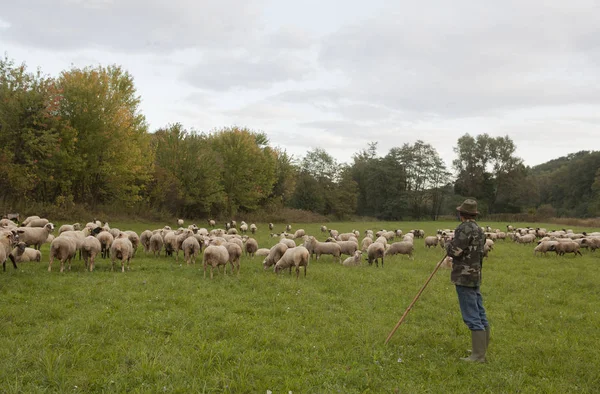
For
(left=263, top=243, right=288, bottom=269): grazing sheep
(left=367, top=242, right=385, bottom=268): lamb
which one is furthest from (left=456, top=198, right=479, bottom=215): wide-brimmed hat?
(left=367, top=242, right=385, bottom=268): lamb

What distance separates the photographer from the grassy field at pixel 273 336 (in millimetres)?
5828

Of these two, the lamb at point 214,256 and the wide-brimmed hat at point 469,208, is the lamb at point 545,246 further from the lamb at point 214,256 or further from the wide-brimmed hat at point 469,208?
the lamb at point 214,256

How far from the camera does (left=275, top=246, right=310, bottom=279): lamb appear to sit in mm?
13938

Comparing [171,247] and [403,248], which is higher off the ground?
[403,248]

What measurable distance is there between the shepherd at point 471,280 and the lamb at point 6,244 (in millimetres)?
13015

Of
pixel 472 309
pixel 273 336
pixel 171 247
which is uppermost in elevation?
pixel 472 309

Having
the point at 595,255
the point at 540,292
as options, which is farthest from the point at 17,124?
the point at 595,255

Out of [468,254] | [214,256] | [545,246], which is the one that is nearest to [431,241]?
[545,246]

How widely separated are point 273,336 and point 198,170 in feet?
126

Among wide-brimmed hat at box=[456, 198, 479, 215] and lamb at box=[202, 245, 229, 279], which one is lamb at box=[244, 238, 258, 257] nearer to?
lamb at box=[202, 245, 229, 279]

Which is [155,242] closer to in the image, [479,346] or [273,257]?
[273,257]

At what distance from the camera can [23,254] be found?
14.4m

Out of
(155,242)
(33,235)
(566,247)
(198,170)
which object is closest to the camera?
(33,235)

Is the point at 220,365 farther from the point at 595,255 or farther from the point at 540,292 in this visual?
the point at 595,255
